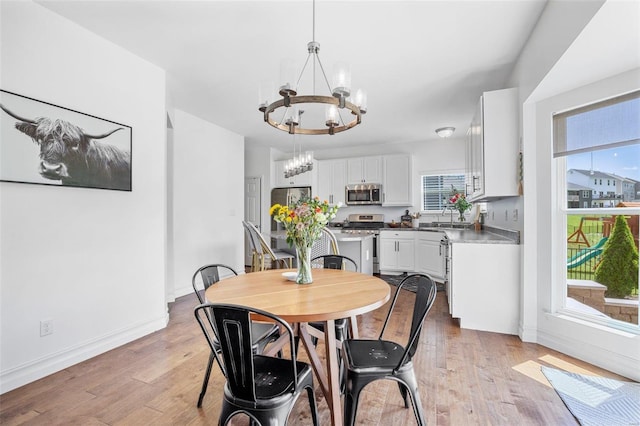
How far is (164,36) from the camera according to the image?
250 cm

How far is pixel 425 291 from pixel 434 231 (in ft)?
12.0

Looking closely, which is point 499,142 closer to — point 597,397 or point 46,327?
point 597,397

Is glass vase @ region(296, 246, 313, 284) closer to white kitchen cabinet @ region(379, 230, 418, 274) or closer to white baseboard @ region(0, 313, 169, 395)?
white baseboard @ region(0, 313, 169, 395)

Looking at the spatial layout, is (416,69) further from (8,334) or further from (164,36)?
(8,334)

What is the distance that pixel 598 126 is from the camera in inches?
89.8

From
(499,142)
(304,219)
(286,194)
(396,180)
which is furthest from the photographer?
(286,194)

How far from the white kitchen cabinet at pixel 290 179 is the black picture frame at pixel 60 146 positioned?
3725 mm

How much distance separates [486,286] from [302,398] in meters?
2.07

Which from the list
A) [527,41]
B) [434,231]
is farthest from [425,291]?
[434,231]

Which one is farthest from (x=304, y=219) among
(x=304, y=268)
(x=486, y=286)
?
(x=486, y=286)

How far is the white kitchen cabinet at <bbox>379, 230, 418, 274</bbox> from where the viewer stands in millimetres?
5375

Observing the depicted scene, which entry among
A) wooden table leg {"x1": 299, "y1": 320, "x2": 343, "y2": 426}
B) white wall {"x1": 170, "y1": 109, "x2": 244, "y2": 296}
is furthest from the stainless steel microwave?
wooden table leg {"x1": 299, "y1": 320, "x2": 343, "y2": 426}

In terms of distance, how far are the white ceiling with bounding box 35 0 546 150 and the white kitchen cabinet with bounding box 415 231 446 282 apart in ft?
7.19

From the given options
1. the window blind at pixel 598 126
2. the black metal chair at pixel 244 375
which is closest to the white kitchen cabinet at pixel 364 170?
the window blind at pixel 598 126
